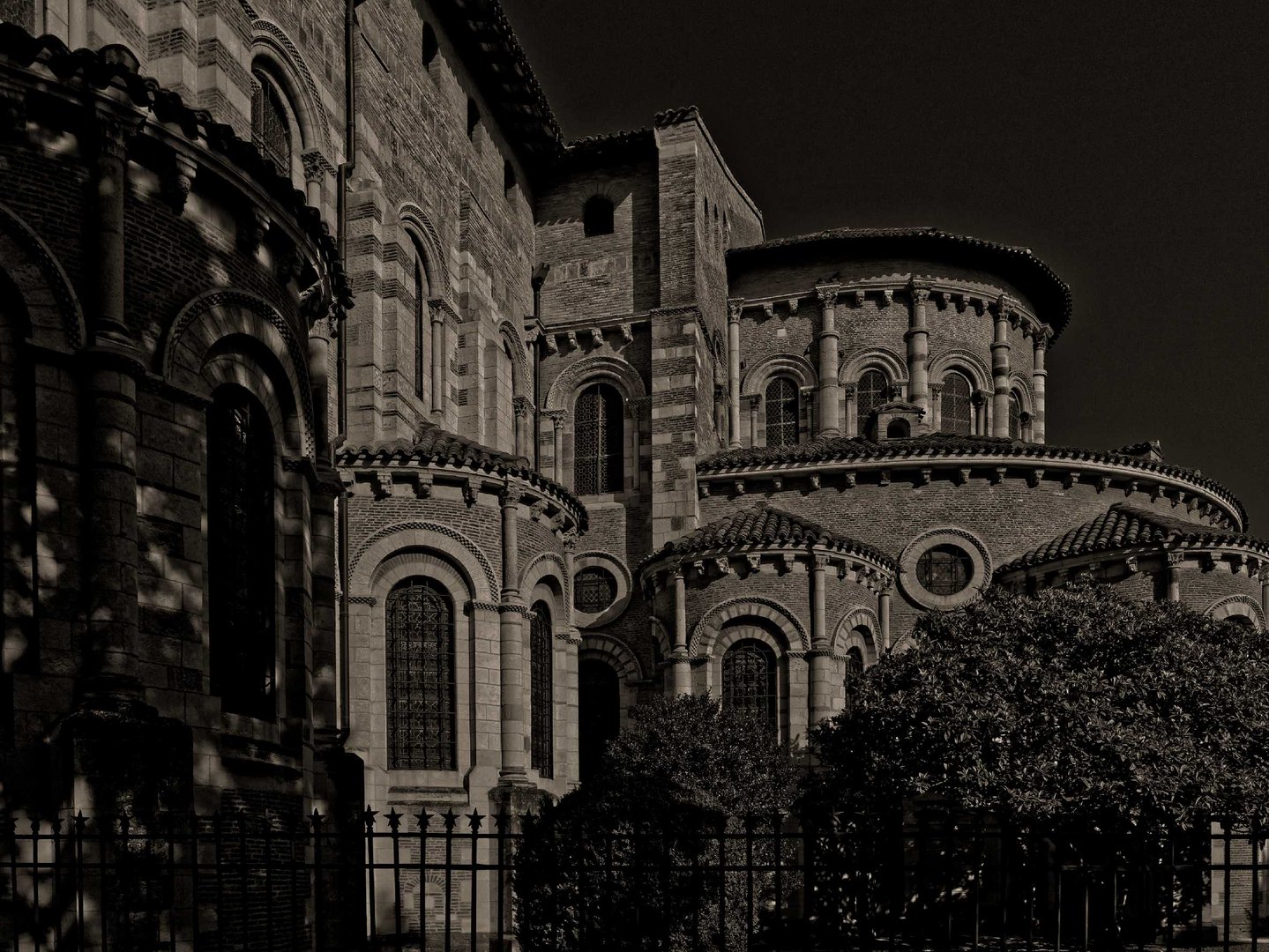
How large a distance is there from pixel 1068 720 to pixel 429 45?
17997 mm

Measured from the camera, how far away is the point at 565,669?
25500mm

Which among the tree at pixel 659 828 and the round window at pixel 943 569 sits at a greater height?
the round window at pixel 943 569

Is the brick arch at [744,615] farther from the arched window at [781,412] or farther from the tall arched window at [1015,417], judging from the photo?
the tall arched window at [1015,417]

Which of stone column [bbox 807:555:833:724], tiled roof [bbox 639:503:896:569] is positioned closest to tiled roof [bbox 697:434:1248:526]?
tiled roof [bbox 639:503:896:569]

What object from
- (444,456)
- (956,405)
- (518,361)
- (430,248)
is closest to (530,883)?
(444,456)

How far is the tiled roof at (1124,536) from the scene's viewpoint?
27828 mm

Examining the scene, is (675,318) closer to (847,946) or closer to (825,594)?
(825,594)

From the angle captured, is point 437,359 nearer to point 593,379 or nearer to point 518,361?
point 518,361

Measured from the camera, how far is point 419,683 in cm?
2261

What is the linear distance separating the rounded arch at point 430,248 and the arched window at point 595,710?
909 centimetres

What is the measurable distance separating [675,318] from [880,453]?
5753 millimetres

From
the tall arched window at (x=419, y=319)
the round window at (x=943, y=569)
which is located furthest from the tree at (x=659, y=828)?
the round window at (x=943, y=569)

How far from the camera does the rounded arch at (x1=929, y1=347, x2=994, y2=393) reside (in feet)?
126

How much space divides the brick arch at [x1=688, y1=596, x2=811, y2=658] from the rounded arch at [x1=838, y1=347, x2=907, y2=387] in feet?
36.9
